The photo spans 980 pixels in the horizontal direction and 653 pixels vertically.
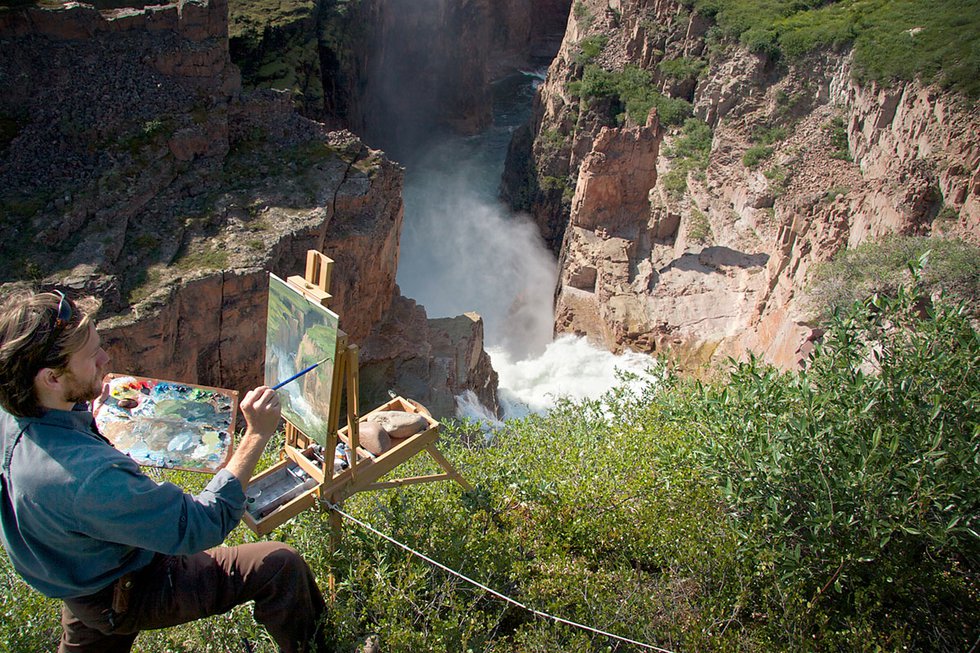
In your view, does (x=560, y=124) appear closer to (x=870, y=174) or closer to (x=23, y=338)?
(x=870, y=174)

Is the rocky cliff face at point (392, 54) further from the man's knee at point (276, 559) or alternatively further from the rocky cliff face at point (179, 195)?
the man's knee at point (276, 559)

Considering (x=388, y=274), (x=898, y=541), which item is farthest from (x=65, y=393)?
(x=388, y=274)

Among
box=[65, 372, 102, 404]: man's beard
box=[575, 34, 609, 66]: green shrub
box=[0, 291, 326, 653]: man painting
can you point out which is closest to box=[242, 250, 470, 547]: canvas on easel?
box=[0, 291, 326, 653]: man painting

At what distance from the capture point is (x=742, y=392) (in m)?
4.73

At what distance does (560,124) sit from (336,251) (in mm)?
15957

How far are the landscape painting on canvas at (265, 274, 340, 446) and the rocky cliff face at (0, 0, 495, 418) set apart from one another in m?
7.72

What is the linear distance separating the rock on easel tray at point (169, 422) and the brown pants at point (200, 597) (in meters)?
0.81

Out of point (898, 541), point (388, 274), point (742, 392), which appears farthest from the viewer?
point (388, 274)

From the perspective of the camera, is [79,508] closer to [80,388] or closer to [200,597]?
[80,388]

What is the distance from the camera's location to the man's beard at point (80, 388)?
2439 millimetres

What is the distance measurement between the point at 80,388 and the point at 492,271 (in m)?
24.7

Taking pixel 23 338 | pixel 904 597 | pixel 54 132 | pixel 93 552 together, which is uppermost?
pixel 23 338

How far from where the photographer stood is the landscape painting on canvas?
369 centimetres

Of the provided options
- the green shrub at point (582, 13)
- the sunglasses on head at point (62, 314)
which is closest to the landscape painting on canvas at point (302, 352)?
the sunglasses on head at point (62, 314)
